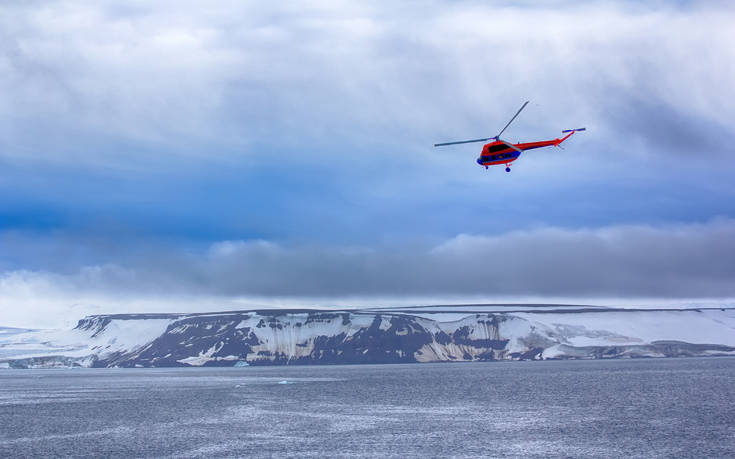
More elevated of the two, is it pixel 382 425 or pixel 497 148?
pixel 497 148

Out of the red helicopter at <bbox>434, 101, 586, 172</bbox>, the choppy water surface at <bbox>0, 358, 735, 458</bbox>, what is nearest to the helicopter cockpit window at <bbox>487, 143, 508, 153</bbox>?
the red helicopter at <bbox>434, 101, 586, 172</bbox>

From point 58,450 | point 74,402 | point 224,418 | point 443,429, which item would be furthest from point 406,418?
point 74,402

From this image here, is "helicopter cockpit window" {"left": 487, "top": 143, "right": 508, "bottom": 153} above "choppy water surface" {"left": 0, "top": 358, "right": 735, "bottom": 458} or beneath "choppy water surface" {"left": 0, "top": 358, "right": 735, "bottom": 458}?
above

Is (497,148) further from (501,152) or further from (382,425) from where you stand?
(382,425)

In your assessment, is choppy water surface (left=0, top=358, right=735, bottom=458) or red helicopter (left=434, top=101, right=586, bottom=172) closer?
choppy water surface (left=0, top=358, right=735, bottom=458)

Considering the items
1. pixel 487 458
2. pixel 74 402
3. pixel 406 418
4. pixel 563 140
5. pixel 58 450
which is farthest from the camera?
pixel 74 402

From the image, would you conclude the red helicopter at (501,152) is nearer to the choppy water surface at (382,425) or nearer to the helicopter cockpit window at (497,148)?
the helicopter cockpit window at (497,148)

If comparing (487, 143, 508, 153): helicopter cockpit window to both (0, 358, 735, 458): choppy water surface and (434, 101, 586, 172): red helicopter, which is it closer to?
(434, 101, 586, 172): red helicopter

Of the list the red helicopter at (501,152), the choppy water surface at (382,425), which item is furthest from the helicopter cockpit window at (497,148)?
the choppy water surface at (382,425)

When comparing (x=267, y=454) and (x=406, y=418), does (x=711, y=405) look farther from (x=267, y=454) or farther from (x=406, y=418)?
(x=267, y=454)

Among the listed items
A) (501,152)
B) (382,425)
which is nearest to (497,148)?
(501,152)

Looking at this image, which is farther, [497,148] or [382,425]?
[497,148]
